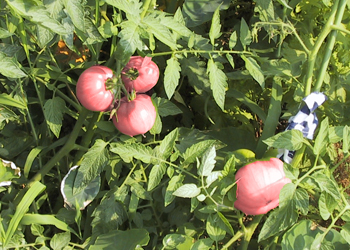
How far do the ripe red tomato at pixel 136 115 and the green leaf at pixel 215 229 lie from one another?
0.28m

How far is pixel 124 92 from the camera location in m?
0.91

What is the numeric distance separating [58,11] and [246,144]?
2.35ft

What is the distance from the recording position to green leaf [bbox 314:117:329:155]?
31.6 inches

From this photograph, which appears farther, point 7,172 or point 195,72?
point 195,72

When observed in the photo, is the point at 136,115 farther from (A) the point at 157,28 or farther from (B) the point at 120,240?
(B) the point at 120,240

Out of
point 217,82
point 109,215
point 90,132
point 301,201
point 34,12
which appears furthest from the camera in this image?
point 90,132

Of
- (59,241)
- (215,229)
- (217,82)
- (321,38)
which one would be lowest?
(59,241)

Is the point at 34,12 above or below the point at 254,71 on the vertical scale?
above

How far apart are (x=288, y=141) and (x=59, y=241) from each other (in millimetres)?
647

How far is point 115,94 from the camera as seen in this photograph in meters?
0.88

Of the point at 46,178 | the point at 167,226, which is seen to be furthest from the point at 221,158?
the point at 46,178

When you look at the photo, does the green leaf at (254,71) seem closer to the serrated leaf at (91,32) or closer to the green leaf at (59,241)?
the serrated leaf at (91,32)

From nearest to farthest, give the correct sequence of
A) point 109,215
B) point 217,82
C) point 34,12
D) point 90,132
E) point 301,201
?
point 34,12
point 301,201
point 217,82
point 109,215
point 90,132

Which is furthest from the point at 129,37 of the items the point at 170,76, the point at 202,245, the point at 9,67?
the point at 202,245
